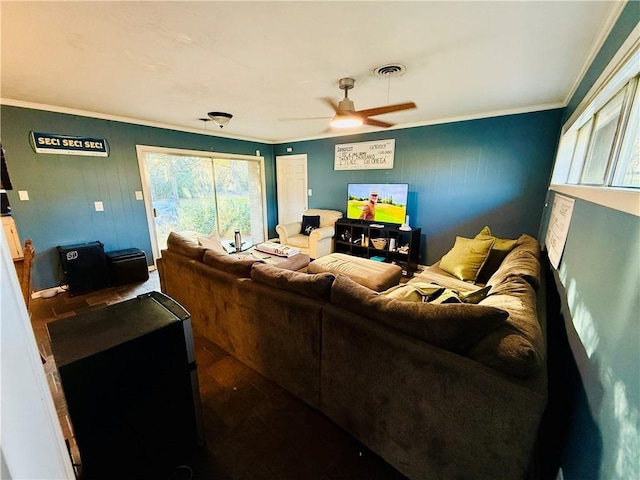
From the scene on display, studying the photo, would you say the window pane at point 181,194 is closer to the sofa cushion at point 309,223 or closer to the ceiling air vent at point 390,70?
the sofa cushion at point 309,223

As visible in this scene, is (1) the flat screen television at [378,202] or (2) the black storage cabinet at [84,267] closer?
(2) the black storage cabinet at [84,267]

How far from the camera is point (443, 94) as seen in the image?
8.86ft

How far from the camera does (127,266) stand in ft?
11.5

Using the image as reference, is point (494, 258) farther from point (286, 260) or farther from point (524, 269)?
point (286, 260)

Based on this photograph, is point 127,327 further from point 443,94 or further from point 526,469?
point 443,94

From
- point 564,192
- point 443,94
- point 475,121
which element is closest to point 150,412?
point 564,192

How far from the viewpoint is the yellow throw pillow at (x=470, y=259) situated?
2551 millimetres

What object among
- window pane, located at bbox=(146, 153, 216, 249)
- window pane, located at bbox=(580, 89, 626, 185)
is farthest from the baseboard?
window pane, located at bbox=(580, 89, 626, 185)

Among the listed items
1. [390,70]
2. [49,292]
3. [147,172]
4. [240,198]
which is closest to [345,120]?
[390,70]

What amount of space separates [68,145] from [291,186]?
366cm

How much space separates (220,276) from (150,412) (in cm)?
95

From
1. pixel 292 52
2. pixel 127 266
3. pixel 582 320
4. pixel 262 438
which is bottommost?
pixel 262 438

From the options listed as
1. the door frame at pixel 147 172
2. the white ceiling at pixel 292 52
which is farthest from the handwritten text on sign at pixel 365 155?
the door frame at pixel 147 172

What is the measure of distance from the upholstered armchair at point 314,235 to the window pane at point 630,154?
3346 millimetres
